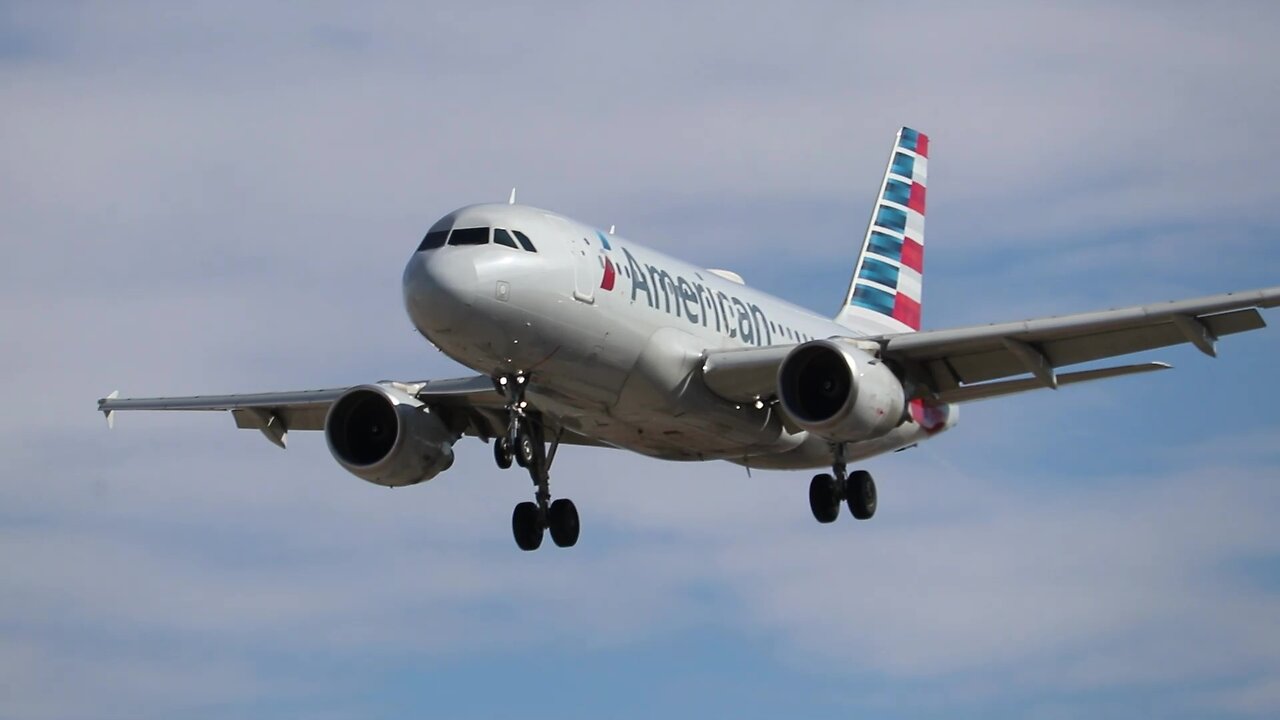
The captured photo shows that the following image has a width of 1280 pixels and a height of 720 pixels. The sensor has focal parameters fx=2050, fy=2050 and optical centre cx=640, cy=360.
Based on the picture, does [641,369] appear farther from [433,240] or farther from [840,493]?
[840,493]

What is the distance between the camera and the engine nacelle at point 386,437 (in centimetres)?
4038

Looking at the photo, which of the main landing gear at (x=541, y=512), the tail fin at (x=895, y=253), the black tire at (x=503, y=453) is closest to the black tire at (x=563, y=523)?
the main landing gear at (x=541, y=512)

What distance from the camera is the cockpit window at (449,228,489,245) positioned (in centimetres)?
3453

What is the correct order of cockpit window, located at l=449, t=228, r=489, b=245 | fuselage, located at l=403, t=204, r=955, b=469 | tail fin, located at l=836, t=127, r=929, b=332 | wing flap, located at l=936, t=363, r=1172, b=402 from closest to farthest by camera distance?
fuselage, located at l=403, t=204, r=955, b=469 → cockpit window, located at l=449, t=228, r=489, b=245 → wing flap, located at l=936, t=363, r=1172, b=402 → tail fin, located at l=836, t=127, r=929, b=332

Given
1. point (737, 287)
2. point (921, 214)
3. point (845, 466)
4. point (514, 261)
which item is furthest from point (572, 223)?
point (921, 214)

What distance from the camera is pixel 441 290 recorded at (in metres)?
33.6

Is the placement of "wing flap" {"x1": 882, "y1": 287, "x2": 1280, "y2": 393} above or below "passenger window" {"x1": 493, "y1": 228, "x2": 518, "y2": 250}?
below

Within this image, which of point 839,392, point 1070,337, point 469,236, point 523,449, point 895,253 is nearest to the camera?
point 469,236

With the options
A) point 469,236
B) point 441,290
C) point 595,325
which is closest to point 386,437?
point 595,325

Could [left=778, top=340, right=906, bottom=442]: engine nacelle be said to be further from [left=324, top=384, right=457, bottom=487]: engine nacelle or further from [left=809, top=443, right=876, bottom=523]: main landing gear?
[left=324, top=384, right=457, bottom=487]: engine nacelle

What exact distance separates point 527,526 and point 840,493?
6.28 metres

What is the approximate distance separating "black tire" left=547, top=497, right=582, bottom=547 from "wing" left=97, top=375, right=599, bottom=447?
1.50 metres

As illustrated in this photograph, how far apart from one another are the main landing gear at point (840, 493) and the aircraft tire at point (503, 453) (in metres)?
7.60

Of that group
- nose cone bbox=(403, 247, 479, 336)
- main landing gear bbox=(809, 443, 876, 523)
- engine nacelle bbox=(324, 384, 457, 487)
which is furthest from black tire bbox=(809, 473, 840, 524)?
nose cone bbox=(403, 247, 479, 336)
